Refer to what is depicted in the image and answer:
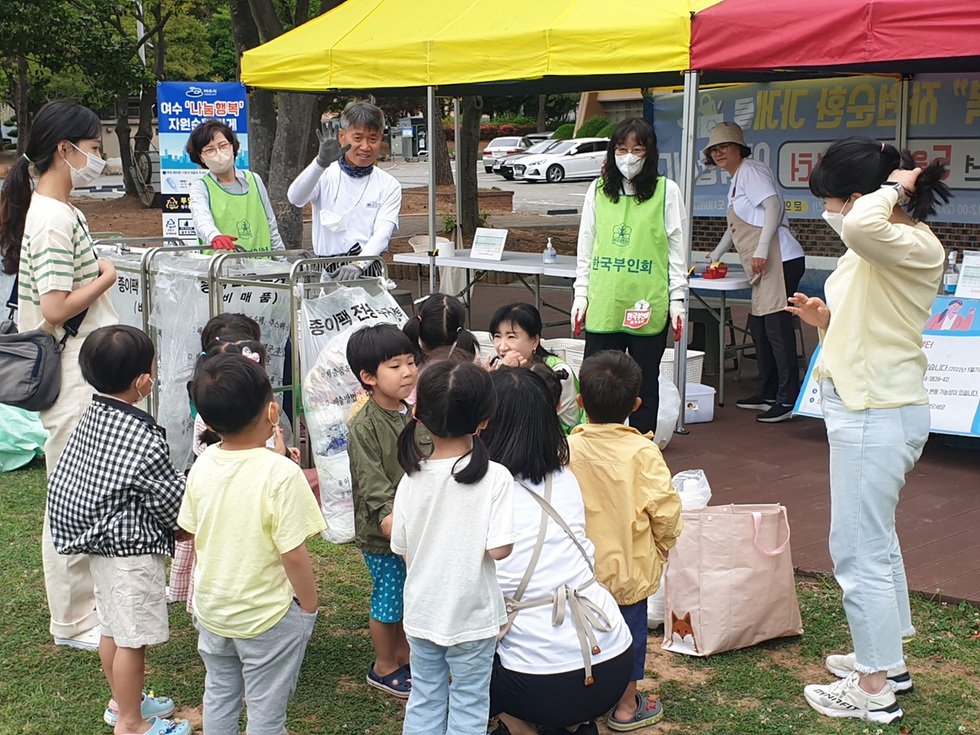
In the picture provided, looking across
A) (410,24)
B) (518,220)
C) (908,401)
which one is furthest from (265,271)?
(518,220)

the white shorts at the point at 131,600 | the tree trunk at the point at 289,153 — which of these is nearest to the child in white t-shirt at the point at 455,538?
the white shorts at the point at 131,600

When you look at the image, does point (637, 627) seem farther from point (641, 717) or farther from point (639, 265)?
point (639, 265)

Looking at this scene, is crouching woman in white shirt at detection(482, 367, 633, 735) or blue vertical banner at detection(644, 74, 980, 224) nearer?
crouching woman in white shirt at detection(482, 367, 633, 735)

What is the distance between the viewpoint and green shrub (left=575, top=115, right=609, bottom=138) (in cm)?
3631

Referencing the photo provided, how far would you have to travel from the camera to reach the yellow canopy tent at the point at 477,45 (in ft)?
20.6

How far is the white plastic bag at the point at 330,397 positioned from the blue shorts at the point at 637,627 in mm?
1984

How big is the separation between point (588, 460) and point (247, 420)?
1.01 m

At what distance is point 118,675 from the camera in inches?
128

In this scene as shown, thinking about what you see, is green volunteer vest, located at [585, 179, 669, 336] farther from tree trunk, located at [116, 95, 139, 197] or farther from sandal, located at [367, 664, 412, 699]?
tree trunk, located at [116, 95, 139, 197]

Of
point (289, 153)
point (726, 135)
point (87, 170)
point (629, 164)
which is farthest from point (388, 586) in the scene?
point (289, 153)

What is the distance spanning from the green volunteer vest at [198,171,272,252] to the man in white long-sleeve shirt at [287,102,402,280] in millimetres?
216

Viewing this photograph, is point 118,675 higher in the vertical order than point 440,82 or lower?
lower

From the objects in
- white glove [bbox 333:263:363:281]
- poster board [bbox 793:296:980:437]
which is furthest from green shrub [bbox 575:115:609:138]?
white glove [bbox 333:263:363:281]

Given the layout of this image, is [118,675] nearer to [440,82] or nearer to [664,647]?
[664,647]
